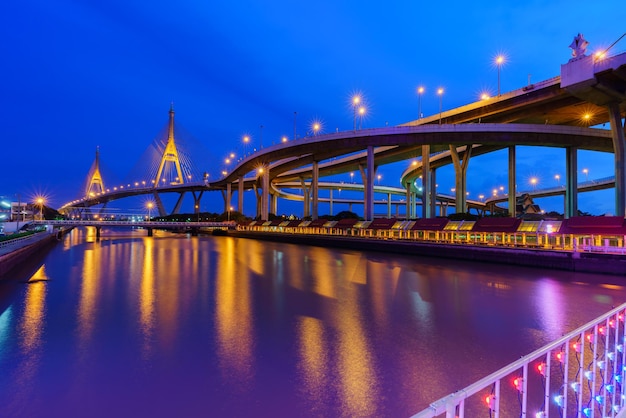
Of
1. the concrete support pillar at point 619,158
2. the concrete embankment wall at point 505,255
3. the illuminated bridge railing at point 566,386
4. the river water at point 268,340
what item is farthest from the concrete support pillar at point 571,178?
the illuminated bridge railing at point 566,386

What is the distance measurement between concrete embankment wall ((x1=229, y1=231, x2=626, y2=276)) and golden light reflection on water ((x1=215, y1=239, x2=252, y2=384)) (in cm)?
1283

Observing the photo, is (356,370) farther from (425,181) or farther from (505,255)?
(425,181)

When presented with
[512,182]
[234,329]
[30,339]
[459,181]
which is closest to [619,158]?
[512,182]

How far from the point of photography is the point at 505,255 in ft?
59.9

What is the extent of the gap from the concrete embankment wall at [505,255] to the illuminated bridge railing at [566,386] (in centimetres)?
1147

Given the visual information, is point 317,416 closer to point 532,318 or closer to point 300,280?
point 532,318

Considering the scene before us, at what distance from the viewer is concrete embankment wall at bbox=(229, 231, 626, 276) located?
1473 centimetres

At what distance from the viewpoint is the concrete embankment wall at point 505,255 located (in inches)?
580

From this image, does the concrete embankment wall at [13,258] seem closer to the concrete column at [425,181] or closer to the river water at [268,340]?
the river water at [268,340]

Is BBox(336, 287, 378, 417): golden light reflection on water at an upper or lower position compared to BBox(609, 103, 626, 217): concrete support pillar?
lower

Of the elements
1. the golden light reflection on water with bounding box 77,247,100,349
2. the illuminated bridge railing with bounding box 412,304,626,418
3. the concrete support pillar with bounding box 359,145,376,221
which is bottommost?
the golden light reflection on water with bounding box 77,247,100,349

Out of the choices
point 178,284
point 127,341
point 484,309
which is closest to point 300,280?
point 178,284

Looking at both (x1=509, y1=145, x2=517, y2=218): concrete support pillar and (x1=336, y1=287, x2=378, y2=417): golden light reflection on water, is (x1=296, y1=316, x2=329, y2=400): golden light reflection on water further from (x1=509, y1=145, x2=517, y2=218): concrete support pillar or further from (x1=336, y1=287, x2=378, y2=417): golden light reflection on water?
(x1=509, y1=145, x2=517, y2=218): concrete support pillar

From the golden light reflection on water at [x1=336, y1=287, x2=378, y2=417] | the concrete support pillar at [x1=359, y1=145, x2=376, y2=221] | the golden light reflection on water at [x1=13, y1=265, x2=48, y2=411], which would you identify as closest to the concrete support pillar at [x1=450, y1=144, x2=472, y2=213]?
the concrete support pillar at [x1=359, y1=145, x2=376, y2=221]
